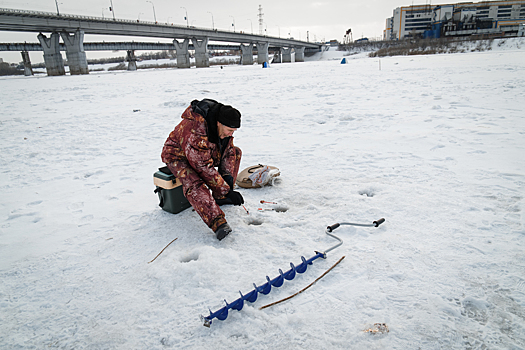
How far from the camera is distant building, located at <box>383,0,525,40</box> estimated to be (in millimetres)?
64688

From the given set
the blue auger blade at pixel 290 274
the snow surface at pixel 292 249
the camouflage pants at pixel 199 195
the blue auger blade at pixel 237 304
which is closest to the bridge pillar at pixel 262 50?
the snow surface at pixel 292 249

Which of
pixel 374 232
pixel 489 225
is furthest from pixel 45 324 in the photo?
pixel 489 225

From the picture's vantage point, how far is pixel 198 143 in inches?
113

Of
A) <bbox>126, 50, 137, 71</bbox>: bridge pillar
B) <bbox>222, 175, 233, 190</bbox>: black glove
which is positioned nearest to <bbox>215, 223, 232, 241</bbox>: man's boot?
<bbox>222, 175, 233, 190</bbox>: black glove

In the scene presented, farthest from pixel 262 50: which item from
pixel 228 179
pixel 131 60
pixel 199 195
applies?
pixel 199 195

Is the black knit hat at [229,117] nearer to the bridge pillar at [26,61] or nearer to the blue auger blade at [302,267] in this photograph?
the blue auger blade at [302,267]

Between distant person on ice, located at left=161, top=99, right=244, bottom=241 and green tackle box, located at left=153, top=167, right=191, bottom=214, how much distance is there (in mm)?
165

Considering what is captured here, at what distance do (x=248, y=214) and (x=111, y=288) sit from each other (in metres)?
1.52

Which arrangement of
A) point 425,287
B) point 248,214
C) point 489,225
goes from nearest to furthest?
point 425,287 < point 489,225 < point 248,214

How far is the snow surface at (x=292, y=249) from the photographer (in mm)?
1870

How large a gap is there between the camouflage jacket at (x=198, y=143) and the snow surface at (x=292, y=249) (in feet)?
1.94

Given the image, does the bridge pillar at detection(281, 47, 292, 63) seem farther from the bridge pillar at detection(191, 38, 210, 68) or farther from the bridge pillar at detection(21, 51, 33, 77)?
the bridge pillar at detection(21, 51, 33, 77)

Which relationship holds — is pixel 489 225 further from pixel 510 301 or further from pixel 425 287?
→ pixel 425 287

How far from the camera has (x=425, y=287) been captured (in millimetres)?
2096
